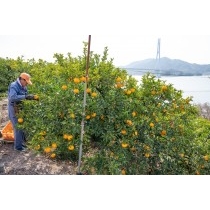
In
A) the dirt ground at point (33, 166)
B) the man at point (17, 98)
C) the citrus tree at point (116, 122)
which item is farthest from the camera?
the man at point (17, 98)

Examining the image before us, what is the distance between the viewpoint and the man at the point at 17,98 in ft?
10.4

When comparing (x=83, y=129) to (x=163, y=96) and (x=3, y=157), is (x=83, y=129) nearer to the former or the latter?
(x=163, y=96)

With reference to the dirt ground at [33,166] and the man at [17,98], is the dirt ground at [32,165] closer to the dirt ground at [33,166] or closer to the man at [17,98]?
the dirt ground at [33,166]

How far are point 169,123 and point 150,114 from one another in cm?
17

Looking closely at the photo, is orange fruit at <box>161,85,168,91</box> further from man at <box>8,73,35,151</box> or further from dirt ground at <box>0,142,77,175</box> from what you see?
man at <box>8,73,35,151</box>

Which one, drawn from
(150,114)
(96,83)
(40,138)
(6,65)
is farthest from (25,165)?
(6,65)

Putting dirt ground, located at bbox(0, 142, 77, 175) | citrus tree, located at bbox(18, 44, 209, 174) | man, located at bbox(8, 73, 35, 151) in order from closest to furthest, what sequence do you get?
citrus tree, located at bbox(18, 44, 209, 174) < dirt ground, located at bbox(0, 142, 77, 175) < man, located at bbox(8, 73, 35, 151)

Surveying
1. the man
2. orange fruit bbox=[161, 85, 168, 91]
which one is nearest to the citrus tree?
orange fruit bbox=[161, 85, 168, 91]

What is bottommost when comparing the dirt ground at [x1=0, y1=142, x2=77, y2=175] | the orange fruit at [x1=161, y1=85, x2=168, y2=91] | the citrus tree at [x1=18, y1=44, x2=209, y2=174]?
the dirt ground at [x1=0, y1=142, x2=77, y2=175]

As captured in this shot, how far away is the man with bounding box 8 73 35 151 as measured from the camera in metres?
3.16

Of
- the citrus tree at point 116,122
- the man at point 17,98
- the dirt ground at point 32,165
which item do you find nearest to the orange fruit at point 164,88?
the citrus tree at point 116,122

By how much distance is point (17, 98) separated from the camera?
3.13 m

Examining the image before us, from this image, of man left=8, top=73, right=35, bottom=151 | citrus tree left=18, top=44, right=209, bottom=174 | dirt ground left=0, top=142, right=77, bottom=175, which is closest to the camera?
citrus tree left=18, top=44, right=209, bottom=174

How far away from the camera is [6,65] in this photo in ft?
20.9
